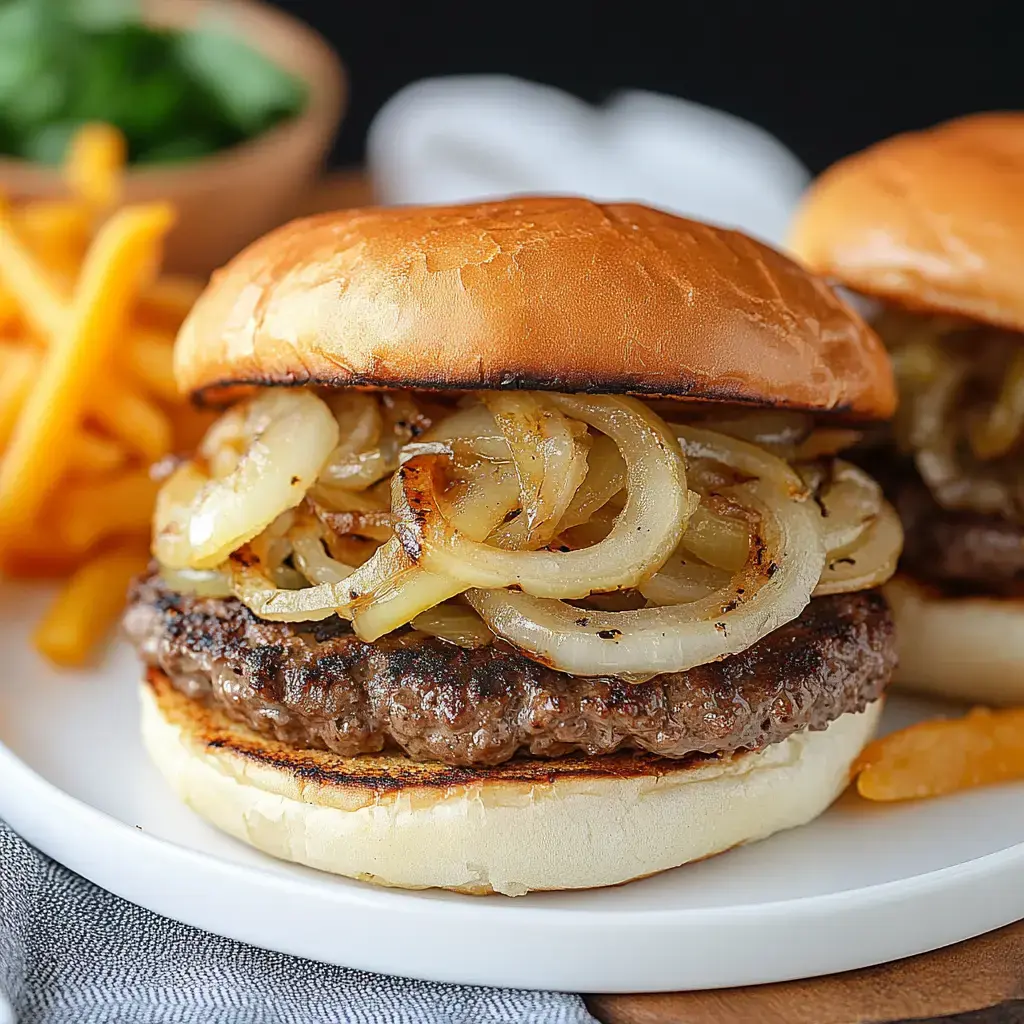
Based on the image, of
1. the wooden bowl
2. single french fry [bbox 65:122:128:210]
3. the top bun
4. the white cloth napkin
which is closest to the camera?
the top bun

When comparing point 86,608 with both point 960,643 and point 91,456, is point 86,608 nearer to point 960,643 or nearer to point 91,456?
point 91,456

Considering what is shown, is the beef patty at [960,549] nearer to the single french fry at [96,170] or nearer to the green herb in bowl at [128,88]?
the single french fry at [96,170]

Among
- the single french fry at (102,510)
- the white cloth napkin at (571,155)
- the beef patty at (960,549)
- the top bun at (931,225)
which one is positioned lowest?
the single french fry at (102,510)

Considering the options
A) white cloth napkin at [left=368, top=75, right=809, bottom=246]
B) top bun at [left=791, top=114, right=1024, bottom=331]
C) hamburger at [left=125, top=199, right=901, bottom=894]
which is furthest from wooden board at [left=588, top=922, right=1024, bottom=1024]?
white cloth napkin at [left=368, top=75, right=809, bottom=246]

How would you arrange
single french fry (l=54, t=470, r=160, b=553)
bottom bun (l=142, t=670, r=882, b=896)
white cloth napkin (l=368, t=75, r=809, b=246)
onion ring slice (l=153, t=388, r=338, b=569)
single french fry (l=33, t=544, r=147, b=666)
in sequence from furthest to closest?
white cloth napkin (l=368, t=75, r=809, b=246), single french fry (l=54, t=470, r=160, b=553), single french fry (l=33, t=544, r=147, b=666), onion ring slice (l=153, t=388, r=338, b=569), bottom bun (l=142, t=670, r=882, b=896)

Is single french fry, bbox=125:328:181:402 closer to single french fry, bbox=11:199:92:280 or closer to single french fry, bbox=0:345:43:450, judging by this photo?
single french fry, bbox=0:345:43:450

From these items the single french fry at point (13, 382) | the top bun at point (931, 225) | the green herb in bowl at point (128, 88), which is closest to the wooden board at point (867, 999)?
the top bun at point (931, 225)
